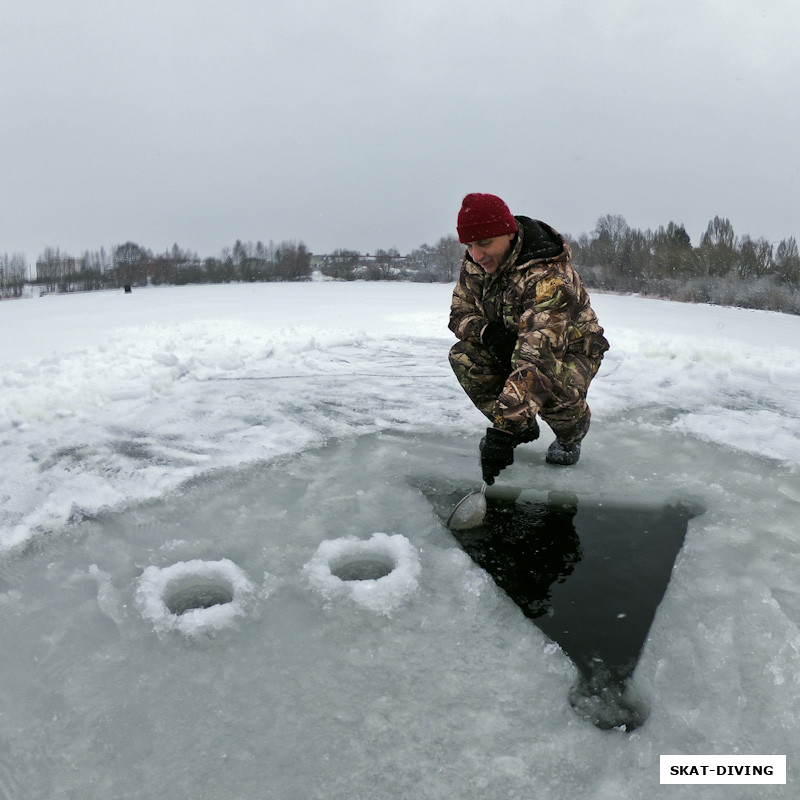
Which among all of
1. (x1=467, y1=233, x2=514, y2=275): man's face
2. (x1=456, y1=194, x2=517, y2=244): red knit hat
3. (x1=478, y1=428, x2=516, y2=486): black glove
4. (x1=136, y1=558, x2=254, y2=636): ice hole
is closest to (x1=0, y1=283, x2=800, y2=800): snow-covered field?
(x1=136, y1=558, x2=254, y2=636): ice hole

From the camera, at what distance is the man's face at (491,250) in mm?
2845

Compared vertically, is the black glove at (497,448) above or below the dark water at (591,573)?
above

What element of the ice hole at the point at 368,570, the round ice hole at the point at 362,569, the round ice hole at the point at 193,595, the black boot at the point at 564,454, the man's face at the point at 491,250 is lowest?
the round ice hole at the point at 193,595

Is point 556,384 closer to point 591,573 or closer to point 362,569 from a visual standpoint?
point 591,573

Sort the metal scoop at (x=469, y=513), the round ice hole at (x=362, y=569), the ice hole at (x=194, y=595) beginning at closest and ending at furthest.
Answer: the ice hole at (x=194, y=595)
the round ice hole at (x=362, y=569)
the metal scoop at (x=469, y=513)

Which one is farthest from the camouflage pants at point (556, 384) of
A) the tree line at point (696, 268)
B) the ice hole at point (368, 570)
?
the tree line at point (696, 268)

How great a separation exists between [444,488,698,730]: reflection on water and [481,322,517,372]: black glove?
2.52 feet

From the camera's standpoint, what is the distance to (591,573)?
7.69 ft

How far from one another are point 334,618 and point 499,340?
1.72 meters

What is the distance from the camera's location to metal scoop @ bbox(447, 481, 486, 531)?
269 cm

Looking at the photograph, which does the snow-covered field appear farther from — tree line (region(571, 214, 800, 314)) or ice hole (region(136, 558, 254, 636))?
tree line (region(571, 214, 800, 314))

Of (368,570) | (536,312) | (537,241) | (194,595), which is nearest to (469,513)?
(368,570)

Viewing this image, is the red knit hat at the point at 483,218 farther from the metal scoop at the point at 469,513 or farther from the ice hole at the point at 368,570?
the ice hole at the point at 368,570

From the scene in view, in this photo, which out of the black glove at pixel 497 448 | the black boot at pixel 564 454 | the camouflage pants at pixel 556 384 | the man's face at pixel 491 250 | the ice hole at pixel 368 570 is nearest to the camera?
the ice hole at pixel 368 570
